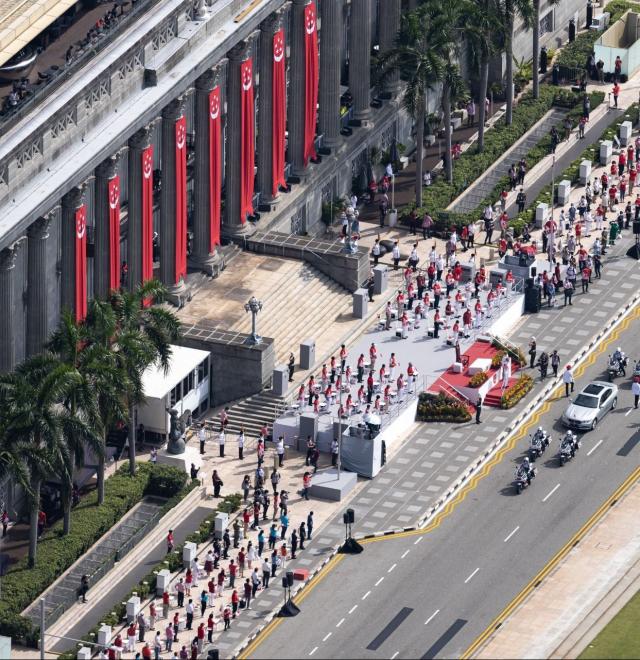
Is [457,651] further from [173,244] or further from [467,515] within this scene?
[173,244]

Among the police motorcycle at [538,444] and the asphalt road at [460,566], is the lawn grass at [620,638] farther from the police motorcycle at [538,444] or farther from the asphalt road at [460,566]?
the police motorcycle at [538,444]

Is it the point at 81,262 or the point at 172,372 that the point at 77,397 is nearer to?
the point at 81,262

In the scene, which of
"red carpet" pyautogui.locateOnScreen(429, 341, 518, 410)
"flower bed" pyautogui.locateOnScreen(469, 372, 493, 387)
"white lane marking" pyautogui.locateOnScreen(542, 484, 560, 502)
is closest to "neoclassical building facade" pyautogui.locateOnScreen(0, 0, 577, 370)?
"red carpet" pyautogui.locateOnScreen(429, 341, 518, 410)

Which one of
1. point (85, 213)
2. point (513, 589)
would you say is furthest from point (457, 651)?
point (85, 213)

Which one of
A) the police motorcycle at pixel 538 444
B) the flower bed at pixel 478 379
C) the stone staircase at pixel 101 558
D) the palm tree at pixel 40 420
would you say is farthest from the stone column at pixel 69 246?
the police motorcycle at pixel 538 444

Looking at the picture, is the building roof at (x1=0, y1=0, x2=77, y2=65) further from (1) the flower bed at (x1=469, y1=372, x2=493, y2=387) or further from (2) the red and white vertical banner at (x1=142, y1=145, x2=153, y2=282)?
(1) the flower bed at (x1=469, y1=372, x2=493, y2=387)

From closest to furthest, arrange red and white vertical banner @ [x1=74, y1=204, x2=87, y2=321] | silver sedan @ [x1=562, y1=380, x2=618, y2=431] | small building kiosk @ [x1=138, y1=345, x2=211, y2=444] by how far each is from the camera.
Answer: red and white vertical banner @ [x1=74, y1=204, x2=87, y2=321] < small building kiosk @ [x1=138, y1=345, x2=211, y2=444] < silver sedan @ [x1=562, y1=380, x2=618, y2=431]

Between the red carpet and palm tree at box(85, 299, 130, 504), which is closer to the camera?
palm tree at box(85, 299, 130, 504)
